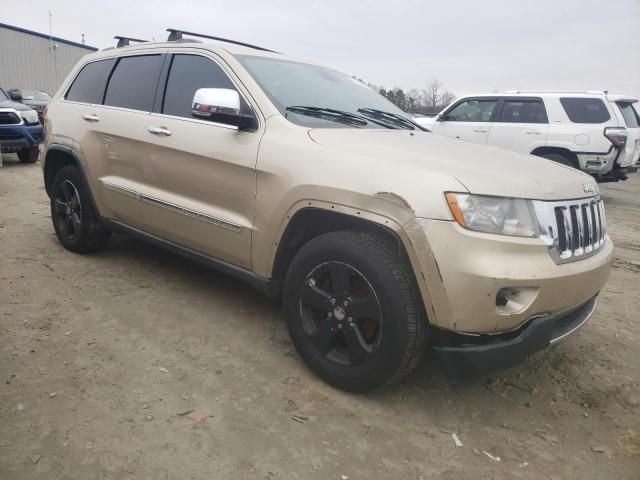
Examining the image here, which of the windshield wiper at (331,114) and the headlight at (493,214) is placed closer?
the headlight at (493,214)

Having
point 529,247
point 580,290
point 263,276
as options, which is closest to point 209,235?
point 263,276

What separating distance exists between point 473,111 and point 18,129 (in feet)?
29.5

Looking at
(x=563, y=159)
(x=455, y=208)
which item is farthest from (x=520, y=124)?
(x=455, y=208)

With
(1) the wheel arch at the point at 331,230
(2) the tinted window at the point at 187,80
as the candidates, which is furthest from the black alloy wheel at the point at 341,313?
(2) the tinted window at the point at 187,80

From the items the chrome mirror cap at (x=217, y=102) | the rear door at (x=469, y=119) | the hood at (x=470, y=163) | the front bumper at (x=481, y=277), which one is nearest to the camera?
the front bumper at (x=481, y=277)

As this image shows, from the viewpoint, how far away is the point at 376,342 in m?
2.37

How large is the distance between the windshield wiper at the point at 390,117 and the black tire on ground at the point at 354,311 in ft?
3.98

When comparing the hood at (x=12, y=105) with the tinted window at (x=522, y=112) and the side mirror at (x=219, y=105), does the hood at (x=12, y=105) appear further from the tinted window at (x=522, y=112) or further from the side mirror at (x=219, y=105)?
the tinted window at (x=522, y=112)

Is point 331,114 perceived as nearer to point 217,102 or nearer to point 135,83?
point 217,102

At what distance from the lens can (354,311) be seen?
2389mm

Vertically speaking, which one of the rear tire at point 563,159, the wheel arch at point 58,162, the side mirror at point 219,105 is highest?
the side mirror at point 219,105

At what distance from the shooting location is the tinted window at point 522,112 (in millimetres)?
8992

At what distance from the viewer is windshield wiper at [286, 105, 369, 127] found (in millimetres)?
2924

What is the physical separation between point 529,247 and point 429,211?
45cm
